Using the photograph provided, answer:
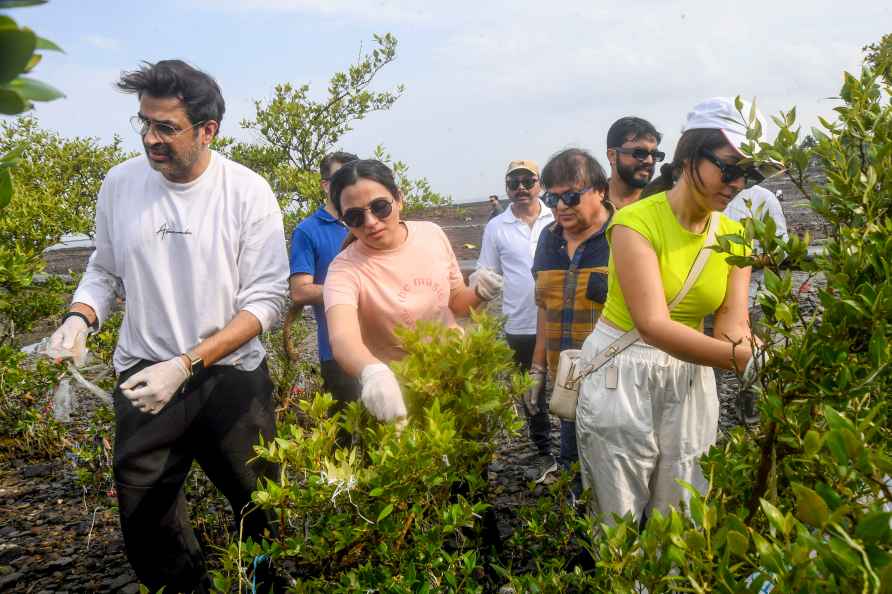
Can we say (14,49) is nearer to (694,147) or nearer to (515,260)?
(694,147)

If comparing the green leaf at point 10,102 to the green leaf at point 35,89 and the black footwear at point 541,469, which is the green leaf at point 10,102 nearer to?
the green leaf at point 35,89

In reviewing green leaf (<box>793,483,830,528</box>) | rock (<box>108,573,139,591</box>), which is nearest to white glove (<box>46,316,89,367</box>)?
rock (<box>108,573,139,591</box>)

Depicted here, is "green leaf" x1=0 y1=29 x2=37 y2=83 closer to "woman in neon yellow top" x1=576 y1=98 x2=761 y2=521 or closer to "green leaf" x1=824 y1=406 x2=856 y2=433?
"green leaf" x1=824 y1=406 x2=856 y2=433

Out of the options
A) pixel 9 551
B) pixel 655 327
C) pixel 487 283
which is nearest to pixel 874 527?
pixel 655 327

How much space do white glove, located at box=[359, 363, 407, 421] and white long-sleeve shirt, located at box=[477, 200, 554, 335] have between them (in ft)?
7.99

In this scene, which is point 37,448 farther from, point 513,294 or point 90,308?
point 513,294

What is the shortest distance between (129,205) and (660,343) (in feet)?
6.15

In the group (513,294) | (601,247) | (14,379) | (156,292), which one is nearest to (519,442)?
(513,294)

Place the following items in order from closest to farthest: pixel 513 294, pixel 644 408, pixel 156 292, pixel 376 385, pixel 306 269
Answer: pixel 376 385, pixel 644 408, pixel 156 292, pixel 306 269, pixel 513 294

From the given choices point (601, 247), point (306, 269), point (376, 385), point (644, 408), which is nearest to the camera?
point (376, 385)

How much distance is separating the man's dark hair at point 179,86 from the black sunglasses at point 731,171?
1.73 metres

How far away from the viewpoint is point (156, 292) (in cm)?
238

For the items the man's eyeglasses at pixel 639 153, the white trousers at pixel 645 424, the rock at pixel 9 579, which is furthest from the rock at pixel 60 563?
the man's eyeglasses at pixel 639 153

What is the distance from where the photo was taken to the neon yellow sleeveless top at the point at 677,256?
82.7 inches
